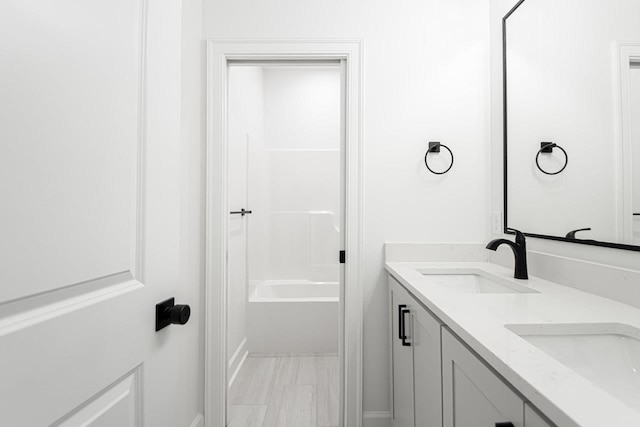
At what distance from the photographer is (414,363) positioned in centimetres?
122

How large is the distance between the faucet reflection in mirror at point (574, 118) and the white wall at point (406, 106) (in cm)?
18

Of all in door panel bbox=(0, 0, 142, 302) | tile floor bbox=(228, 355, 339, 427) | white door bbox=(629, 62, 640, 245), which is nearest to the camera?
door panel bbox=(0, 0, 142, 302)

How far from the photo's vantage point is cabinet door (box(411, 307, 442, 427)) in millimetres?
982

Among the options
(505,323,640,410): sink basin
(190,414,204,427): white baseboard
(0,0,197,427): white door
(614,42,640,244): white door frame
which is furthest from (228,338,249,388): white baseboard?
(614,42,640,244): white door frame

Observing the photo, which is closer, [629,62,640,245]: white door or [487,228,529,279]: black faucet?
[629,62,640,245]: white door

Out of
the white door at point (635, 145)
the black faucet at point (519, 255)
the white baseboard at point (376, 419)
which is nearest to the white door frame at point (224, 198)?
the white baseboard at point (376, 419)

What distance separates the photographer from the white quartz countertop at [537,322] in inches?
18.0

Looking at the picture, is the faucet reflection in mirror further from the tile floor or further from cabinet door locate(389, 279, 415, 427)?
the tile floor

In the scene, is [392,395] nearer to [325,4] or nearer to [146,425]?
[146,425]

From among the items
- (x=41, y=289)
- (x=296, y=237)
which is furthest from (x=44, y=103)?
(x=296, y=237)

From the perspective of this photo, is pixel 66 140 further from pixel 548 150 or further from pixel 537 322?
pixel 548 150

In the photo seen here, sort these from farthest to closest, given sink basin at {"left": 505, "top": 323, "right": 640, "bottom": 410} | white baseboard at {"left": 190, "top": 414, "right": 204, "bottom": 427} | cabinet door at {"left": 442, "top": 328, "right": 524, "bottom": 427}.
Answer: white baseboard at {"left": 190, "top": 414, "right": 204, "bottom": 427}
sink basin at {"left": 505, "top": 323, "right": 640, "bottom": 410}
cabinet door at {"left": 442, "top": 328, "right": 524, "bottom": 427}

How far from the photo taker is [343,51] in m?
1.68

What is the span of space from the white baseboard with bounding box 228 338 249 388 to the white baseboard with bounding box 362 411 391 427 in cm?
91
